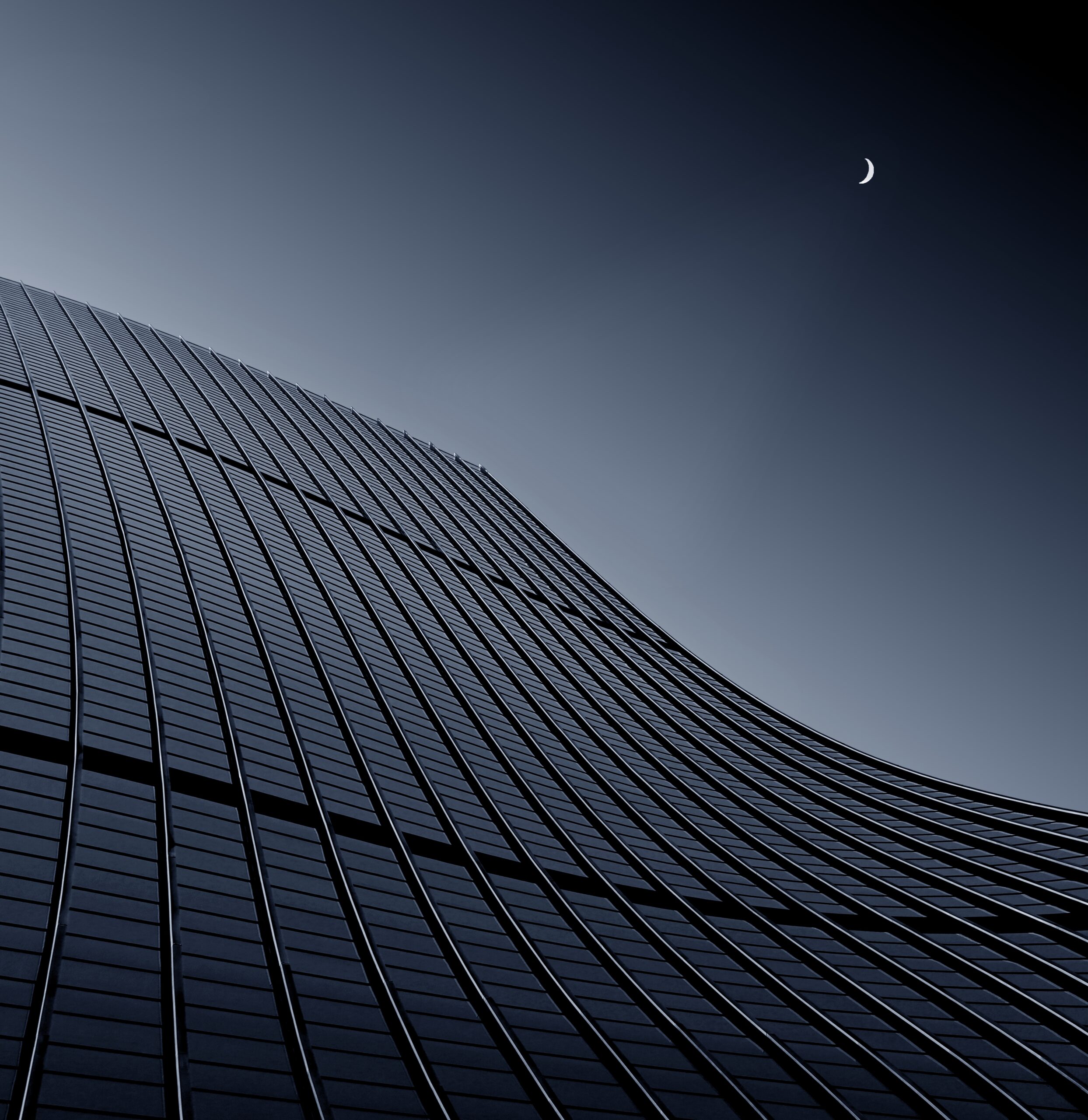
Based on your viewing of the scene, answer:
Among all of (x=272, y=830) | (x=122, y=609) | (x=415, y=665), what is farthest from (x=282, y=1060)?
(x=415, y=665)

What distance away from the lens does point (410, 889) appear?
21.4 metres

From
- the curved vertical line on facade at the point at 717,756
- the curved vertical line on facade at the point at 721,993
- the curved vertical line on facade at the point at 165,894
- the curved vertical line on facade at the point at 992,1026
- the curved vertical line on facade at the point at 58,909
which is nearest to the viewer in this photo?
the curved vertical line on facade at the point at 58,909

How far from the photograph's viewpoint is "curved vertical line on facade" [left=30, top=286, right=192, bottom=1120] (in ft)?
43.8

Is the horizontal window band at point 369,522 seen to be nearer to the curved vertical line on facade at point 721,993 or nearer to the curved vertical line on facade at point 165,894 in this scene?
the curved vertical line on facade at point 165,894

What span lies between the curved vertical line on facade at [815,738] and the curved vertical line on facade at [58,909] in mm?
29971

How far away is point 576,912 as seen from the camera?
2309 centimetres

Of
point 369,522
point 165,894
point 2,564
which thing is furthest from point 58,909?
point 369,522

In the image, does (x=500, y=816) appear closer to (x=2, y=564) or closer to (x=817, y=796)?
(x=817, y=796)

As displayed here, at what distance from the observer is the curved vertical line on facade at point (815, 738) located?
124 ft

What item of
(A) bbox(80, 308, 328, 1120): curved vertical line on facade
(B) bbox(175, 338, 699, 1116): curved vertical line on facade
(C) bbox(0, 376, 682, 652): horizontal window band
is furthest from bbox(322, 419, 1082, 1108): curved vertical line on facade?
(C) bbox(0, 376, 682, 652): horizontal window band

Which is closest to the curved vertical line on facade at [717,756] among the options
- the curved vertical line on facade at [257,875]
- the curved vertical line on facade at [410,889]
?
the curved vertical line on facade at [410,889]

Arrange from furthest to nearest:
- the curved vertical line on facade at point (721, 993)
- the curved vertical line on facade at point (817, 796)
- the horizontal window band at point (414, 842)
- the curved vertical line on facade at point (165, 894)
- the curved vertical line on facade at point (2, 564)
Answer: the curved vertical line on facade at point (817, 796) < the curved vertical line on facade at point (2, 564) < the horizontal window band at point (414, 842) < the curved vertical line on facade at point (721, 993) < the curved vertical line on facade at point (165, 894)

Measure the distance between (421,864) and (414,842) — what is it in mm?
1009

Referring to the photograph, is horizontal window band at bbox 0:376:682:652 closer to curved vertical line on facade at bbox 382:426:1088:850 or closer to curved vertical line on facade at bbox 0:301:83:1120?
curved vertical line on facade at bbox 382:426:1088:850
